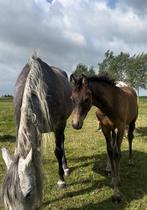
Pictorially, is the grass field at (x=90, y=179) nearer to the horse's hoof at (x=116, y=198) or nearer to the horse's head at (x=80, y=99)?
the horse's hoof at (x=116, y=198)

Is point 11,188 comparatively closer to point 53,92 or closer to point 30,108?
point 30,108

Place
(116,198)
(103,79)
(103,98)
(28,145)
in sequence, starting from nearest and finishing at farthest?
(28,145) → (116,198) → (103,98) → (103,79)

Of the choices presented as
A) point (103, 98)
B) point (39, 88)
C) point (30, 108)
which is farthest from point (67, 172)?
point (30, 108)

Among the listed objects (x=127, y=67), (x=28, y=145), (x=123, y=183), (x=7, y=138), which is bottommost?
(x=123, y=183)

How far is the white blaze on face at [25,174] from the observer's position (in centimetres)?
409

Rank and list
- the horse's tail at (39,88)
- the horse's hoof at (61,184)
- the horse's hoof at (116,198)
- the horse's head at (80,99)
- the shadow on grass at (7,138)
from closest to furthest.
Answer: the horse's tail at (39,88) → the horse's head at (80,99) → the horse's hoof at (116,198) → the horse's hoof at (61,184) → the shadow on grass at (7,138)

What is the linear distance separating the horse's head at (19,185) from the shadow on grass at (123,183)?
5.41 ft

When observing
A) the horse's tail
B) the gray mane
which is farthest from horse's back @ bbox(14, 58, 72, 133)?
the gray mane

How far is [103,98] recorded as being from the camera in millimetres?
6207

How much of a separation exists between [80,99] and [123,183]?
2.25 metres

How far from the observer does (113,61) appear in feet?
204

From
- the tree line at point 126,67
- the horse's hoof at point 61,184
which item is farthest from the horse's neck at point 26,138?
the tree line at point 126,67

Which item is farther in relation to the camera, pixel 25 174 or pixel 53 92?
pixel 53 92

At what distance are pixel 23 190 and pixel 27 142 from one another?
634 mm
